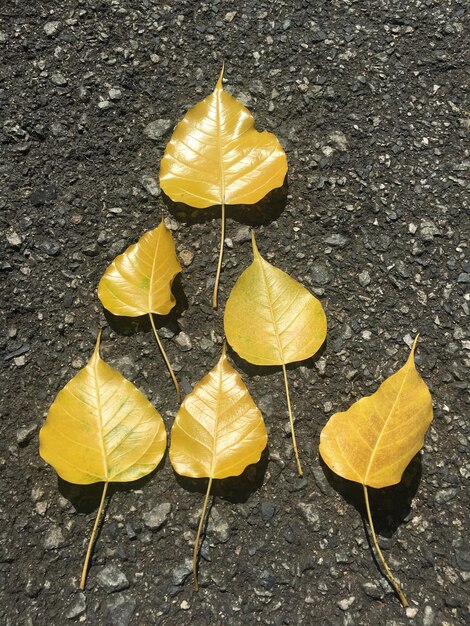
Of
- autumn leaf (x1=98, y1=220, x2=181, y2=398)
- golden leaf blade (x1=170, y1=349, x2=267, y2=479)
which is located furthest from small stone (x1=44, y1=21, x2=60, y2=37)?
golden leaf blade (x1=170, y1=349, x2=267, y2=479)

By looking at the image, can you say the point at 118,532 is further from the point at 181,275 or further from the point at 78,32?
the point at 78,32

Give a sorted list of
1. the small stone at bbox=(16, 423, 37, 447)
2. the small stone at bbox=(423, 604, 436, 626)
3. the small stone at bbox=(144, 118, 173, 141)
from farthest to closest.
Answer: the small stone at bbox=(144, 118, 173, 141) → the small stone at bbox=(16, 423, 37, 447) → the small stone at bbox=(423, 604, 436, 626)

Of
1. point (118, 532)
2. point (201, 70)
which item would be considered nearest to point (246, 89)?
point (201, 70)

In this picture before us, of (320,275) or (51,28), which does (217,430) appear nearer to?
(320,275)

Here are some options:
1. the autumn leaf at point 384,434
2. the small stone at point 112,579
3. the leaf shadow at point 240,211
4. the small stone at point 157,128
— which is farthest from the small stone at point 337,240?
the small stone at point 112,579

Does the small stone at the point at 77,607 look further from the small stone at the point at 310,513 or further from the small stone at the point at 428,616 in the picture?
the small stone at the point at 428,616

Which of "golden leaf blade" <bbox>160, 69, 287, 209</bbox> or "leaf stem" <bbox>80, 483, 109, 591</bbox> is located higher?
"golden leaf blade" <bbox>160, 69, 287, 209</bbox>

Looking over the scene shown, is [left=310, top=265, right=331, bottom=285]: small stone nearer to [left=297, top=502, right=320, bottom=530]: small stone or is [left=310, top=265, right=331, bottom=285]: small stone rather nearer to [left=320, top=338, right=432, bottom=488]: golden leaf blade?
[left=320, top=338, right=432, bottom=488]: golden leaf blade
